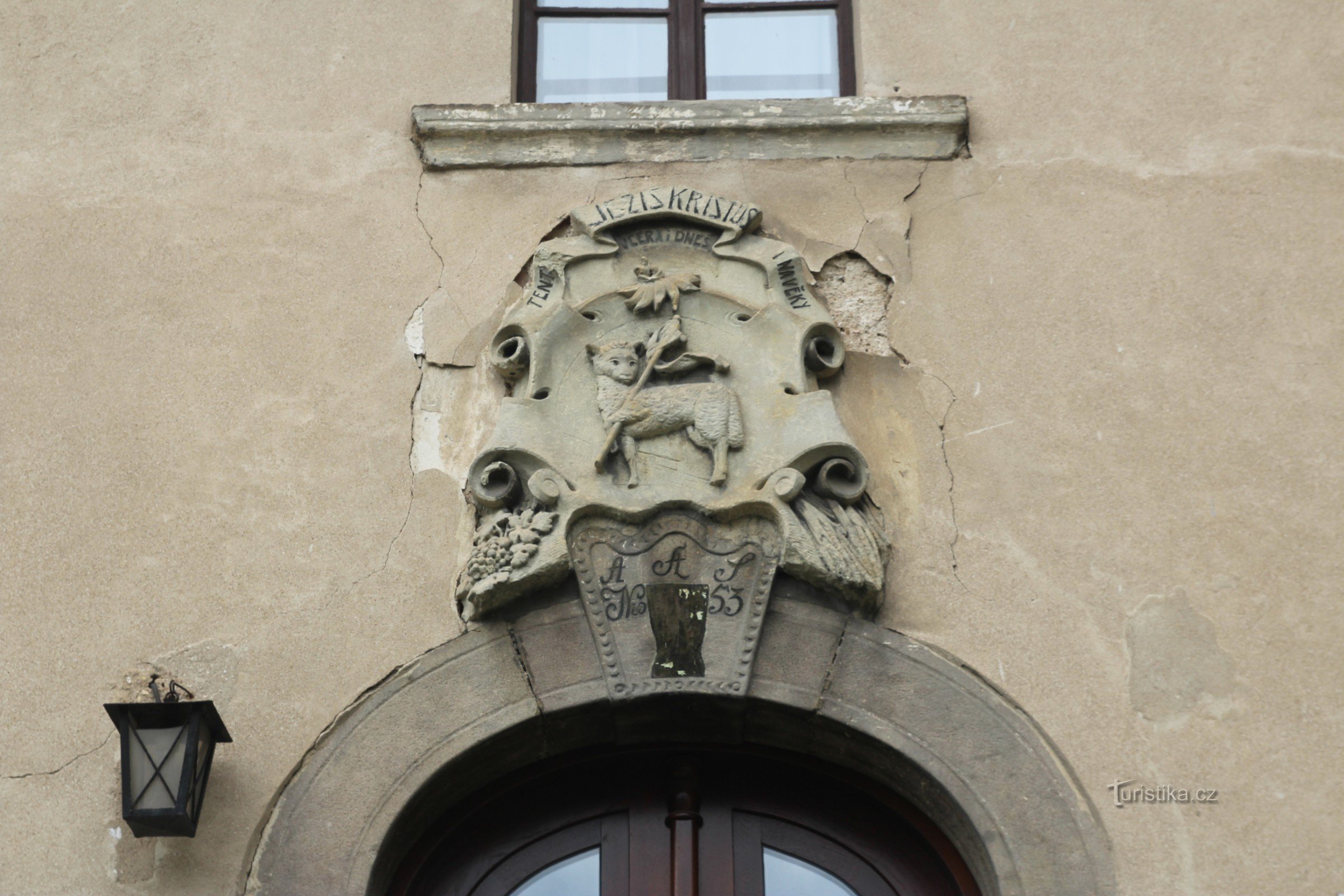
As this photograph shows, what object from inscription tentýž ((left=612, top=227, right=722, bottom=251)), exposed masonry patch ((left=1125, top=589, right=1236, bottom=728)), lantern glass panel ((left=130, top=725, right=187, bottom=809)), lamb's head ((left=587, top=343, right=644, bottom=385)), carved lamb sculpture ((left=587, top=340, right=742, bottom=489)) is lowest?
lantern glass panel ((left=130, top=725, right=187, bottom=809))

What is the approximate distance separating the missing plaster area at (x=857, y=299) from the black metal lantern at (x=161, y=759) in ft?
6.79

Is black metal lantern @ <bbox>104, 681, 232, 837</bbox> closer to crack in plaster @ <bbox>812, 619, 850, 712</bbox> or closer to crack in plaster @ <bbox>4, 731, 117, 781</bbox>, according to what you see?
crack in plaster @ <bbox>4, 731, 117, 781</bbox>

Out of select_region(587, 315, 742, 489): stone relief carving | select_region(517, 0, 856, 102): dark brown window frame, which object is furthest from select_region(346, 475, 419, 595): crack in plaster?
select_region(517, 0, 856, 102): dark brown window frame

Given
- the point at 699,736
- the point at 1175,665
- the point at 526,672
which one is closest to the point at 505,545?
the point at 526,672

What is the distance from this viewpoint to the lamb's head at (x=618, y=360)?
5004 mm

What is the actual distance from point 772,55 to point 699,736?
95.1 inches

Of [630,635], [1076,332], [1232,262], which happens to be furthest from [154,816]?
[1232,262]

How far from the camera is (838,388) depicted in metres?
5.12

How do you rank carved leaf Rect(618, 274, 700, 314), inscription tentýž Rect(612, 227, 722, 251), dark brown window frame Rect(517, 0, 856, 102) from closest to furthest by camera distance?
carved leaf Rect(618, 274, 700, 314)
inscription tentýž Rect(612, 227, 722, 251)
dark brown window frame Rect(517, 0, 856, 102)

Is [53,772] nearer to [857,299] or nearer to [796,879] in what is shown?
[796,879]

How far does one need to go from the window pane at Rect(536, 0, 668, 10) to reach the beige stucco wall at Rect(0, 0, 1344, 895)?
0.37 meters

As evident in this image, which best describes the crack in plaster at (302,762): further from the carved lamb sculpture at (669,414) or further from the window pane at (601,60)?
the window pane at (601,60)

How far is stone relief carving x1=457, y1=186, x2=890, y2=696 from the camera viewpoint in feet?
15.4

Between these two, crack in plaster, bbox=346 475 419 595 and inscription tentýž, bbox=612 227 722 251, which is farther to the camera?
inscription tentýž, bbox=612 227 722 251
